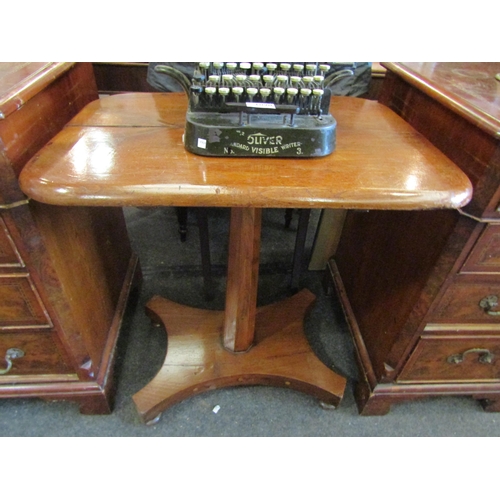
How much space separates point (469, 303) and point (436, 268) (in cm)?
15

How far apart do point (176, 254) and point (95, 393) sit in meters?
0.77

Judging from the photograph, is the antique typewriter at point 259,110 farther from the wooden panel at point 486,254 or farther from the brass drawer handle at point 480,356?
the brass drawer handle at point 480,356

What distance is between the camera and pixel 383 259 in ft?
3.37

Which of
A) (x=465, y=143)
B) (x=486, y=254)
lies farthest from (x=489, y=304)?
(x=465, y=143)

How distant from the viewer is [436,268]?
2.53ft

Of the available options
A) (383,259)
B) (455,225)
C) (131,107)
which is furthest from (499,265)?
(131,107)

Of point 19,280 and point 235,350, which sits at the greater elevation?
point 19,280

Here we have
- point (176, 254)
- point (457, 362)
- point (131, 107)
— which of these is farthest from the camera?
point (176, 254)

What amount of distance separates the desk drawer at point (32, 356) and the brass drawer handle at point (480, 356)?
104 cm

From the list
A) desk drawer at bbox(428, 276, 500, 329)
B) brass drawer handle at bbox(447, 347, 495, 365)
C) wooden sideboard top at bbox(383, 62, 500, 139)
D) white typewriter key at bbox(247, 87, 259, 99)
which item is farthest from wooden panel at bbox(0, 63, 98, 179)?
brass drawer handle at bbox(447, 347, 495, 365)

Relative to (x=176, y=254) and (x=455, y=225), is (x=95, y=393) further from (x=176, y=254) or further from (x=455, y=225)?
(x=455, y=225)

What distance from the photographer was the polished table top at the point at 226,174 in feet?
1.82

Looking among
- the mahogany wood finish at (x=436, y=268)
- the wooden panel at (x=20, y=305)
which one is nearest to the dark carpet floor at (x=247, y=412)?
the mahogany wood finish at (x=436, y=268)

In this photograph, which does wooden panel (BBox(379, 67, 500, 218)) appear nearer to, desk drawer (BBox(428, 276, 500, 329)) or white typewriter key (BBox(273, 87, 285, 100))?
desk drawer (BBox(428, 276, 500, 329))
